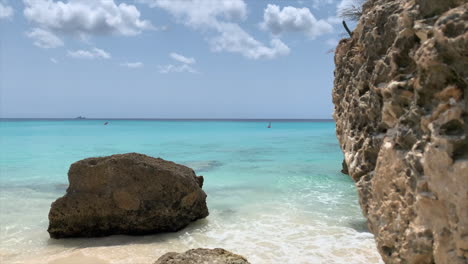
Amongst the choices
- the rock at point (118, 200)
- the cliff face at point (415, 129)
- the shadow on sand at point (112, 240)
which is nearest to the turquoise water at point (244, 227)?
the shadow on sand at point (112, 240)

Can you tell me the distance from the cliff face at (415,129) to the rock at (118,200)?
3.17 meters

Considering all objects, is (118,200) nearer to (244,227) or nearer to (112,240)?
(112,240)

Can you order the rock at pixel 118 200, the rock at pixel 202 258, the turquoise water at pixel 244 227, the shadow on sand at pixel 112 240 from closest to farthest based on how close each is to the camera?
1. the rock at pixel 202 258
2. the turquoise water at pixel 244 227
3. the shadow on sand at pixel 112 240
4. the rock at pixel 118 200

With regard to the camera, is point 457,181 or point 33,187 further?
point 33,187

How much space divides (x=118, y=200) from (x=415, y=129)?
4.24 metres

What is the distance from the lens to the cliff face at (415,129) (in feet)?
6.55

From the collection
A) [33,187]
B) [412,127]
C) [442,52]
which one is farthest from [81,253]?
[33,187]

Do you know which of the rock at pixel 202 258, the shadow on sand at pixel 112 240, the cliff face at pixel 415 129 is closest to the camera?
the cliff face at pixel 415 129

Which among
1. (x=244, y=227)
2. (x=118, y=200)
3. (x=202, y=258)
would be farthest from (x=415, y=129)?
(x=118, y=200)

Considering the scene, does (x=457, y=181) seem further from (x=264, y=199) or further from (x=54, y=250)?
(x=264, y=199)

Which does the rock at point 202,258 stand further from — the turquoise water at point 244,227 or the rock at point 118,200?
the rock at point 118,200

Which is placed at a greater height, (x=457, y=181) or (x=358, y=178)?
(x=457, y=181)

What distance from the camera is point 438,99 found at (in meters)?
2.14

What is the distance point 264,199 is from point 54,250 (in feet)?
14.3
